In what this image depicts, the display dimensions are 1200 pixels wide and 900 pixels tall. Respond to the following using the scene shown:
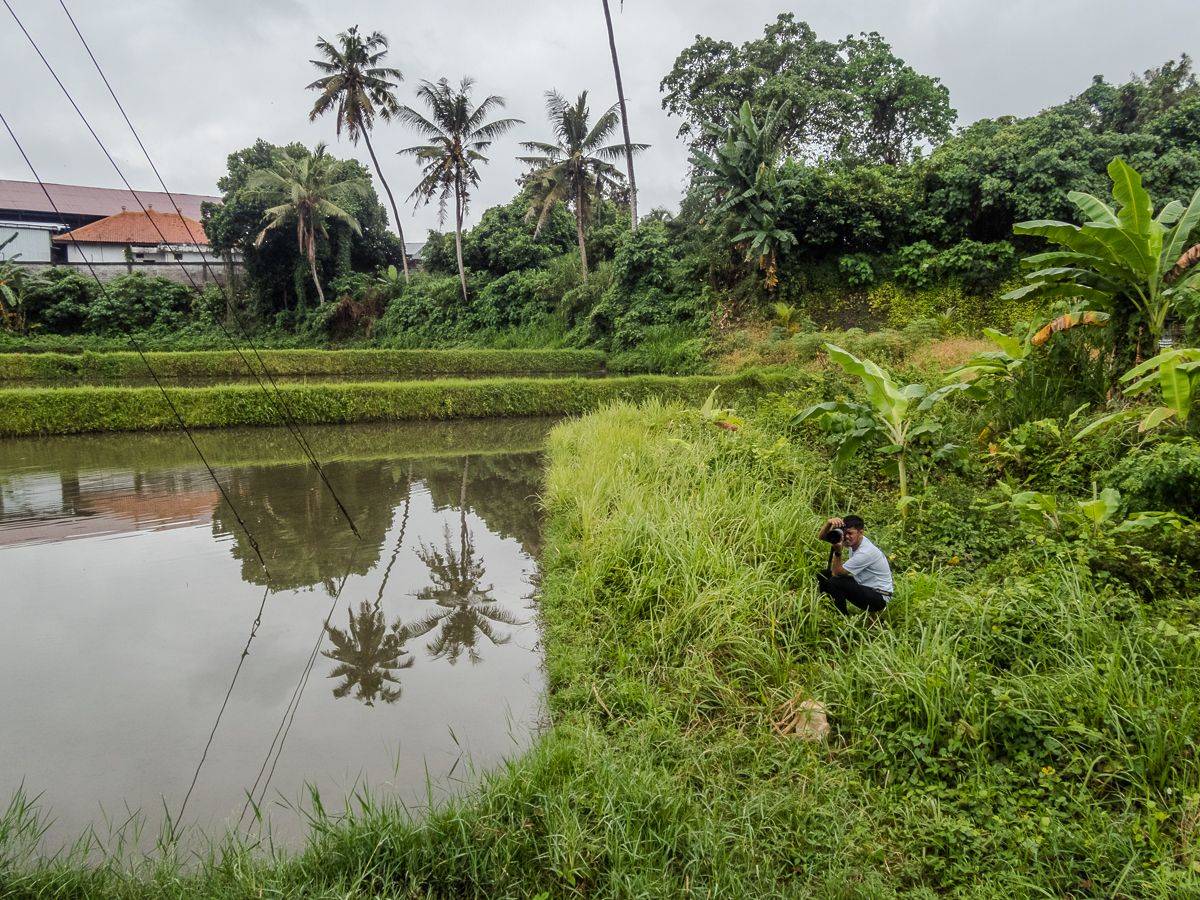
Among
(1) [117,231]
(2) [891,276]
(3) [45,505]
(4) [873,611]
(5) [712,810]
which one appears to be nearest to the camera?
(5) [712,810]

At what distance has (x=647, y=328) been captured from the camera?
64.4 ft

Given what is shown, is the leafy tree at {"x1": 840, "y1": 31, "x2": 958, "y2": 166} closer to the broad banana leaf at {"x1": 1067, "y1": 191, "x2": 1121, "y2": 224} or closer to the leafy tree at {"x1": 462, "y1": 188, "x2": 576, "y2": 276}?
the leafy tree at {"x1": 462, "y1": 188, "x2": 576, "y2": 276}

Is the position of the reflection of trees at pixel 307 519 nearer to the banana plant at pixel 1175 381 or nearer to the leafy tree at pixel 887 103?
the banana plant at pixel 1175 381

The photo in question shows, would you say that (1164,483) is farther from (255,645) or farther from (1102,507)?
(255,645)

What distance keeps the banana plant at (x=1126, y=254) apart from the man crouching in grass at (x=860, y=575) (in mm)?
3024

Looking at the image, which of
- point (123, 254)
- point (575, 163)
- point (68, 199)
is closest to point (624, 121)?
point (575, 163)

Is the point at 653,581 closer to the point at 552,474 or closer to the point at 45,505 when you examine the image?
the point at 552,474

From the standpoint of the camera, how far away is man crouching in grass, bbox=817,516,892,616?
10.7 feet

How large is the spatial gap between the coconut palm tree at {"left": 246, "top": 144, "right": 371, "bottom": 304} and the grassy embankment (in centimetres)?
2499

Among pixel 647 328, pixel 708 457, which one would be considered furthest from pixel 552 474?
pixel 647 328

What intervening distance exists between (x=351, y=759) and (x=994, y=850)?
2715 mm

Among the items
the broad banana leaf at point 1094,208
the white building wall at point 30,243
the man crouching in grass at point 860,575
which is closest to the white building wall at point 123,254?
the white building wall at point 30,243

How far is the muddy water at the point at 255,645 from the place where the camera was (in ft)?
9.21

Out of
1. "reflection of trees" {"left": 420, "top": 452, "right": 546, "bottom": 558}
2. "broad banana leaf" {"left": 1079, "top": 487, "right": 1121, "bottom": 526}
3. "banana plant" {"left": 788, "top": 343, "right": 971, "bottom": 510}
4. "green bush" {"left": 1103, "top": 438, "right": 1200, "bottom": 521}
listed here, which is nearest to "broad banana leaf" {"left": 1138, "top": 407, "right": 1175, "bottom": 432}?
"green bush" {"left": 1103, "top": 438, "right": 1200, "bottom": 521}
